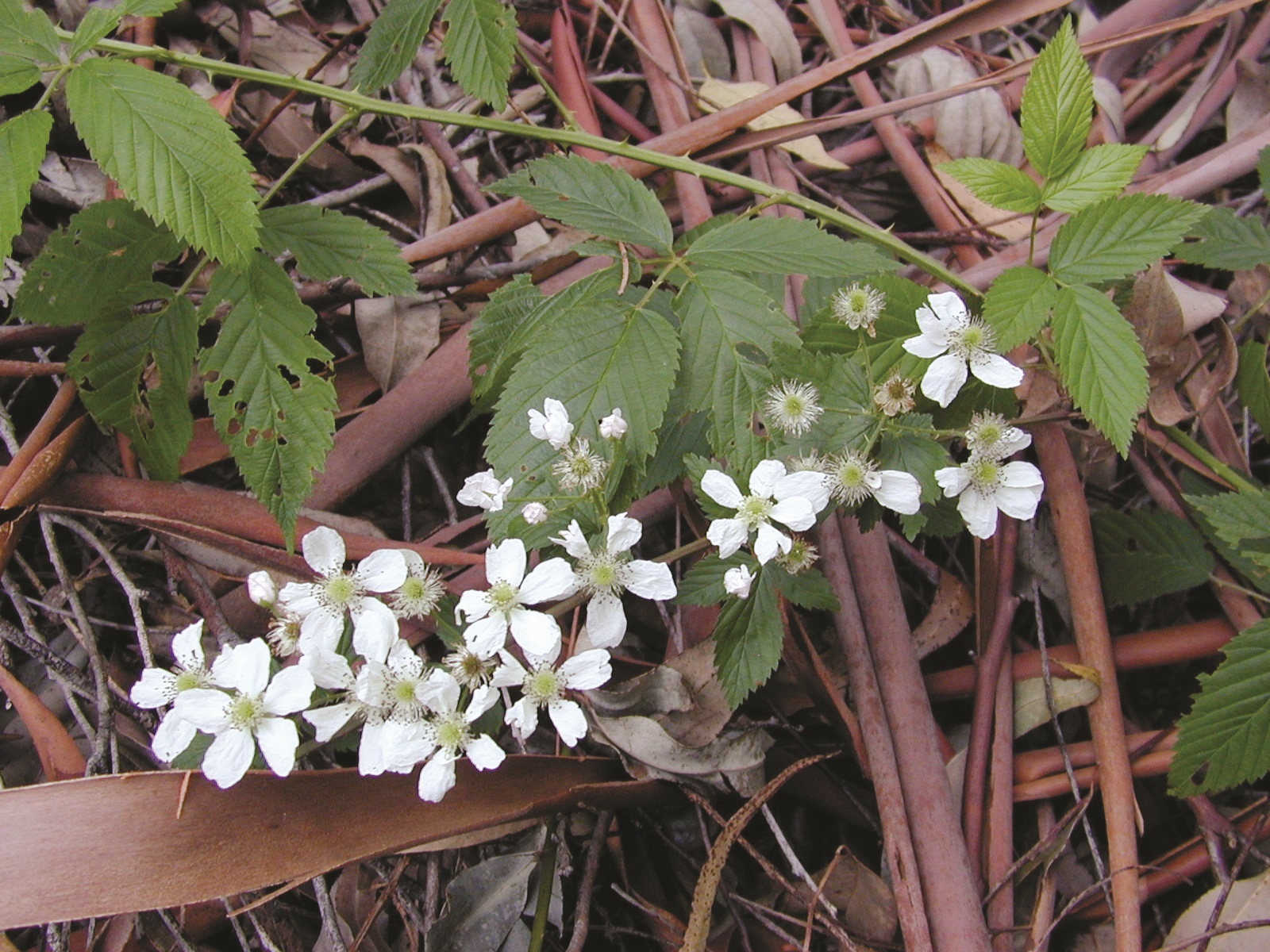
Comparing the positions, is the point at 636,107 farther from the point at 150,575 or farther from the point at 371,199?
the point at 150,575

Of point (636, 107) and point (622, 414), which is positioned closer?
point (622, 414)

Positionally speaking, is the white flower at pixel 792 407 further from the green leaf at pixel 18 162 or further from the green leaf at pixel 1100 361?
the green leaf at pixel 18 162

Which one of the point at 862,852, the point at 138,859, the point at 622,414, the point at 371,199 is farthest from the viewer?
the point at 371,199

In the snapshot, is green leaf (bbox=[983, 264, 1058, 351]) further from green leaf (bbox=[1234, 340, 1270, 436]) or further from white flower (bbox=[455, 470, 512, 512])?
white flower (bbox=[455, 470, 512, 512])

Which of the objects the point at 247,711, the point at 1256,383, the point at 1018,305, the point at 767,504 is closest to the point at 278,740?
the point at 247,711

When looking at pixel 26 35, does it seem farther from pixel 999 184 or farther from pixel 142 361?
pixel 999 184

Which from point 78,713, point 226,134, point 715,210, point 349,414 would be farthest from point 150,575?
point 715,210

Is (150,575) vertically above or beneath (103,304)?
beneath
